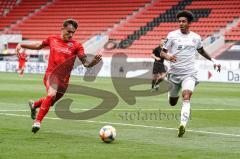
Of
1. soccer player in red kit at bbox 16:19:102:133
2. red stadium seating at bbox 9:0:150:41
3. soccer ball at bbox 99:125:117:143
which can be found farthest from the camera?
red stadium seating at bbox 9:0:150:41

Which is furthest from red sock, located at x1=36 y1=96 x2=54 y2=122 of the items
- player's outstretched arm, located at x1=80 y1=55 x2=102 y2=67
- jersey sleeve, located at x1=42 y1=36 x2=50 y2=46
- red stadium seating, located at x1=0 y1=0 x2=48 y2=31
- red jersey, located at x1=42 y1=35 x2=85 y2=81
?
red stadium seating, located at x1=0 y1=0 x2=48 y2=31

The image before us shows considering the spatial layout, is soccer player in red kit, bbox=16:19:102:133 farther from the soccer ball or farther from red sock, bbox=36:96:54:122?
the soccer ball

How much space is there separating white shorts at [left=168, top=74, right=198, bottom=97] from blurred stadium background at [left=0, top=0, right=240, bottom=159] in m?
0.88

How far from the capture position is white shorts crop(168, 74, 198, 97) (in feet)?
43.4

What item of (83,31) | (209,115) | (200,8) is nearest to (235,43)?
(200,8)

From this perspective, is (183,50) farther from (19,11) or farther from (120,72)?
(19,11)

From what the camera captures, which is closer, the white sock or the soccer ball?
the soccer ball

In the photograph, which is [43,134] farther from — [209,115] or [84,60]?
[209,115]

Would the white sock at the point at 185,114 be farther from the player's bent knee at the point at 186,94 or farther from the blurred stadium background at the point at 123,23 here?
the blurred stadium background at the point at 123,23

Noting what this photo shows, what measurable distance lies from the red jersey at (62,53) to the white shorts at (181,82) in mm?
2033

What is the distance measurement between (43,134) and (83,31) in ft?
145

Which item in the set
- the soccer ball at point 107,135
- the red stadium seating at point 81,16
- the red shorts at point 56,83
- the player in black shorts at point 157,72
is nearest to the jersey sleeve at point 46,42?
the red shorts at point 56,83

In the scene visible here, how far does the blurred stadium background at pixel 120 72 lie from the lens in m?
10.6

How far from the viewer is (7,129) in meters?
12.9
